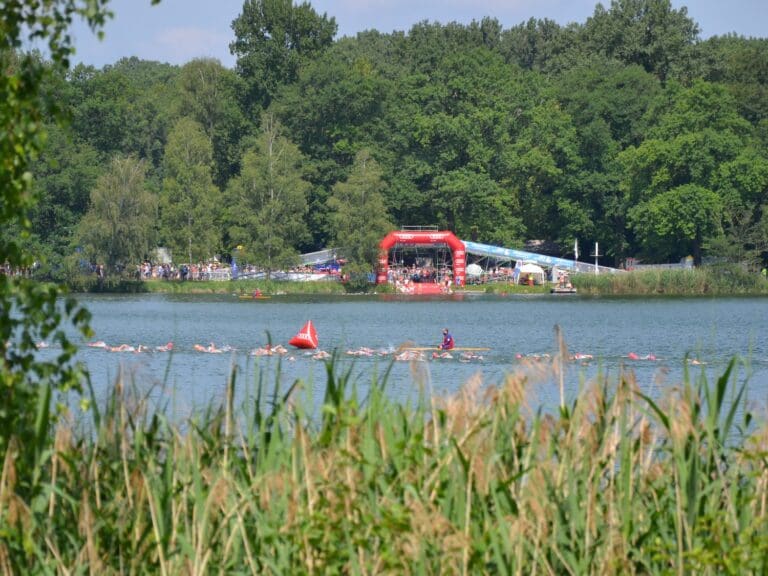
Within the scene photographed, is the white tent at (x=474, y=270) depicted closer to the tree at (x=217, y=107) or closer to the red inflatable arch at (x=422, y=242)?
the red inflatable arch at (x=422, y=242)

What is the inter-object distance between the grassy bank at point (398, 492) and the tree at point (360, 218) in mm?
69865

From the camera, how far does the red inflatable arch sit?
3159 inches

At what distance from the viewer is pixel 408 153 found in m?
89.2

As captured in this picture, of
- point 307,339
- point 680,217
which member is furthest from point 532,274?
point 307,339

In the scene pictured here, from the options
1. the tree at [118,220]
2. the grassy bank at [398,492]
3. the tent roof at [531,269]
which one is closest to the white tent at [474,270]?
the tent roof at [531,269]

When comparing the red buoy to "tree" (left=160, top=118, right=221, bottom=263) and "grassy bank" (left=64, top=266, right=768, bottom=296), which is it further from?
"tree" (left=160, top=118, right=221, bottom=263)

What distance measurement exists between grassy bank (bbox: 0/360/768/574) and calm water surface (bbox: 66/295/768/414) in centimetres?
1117

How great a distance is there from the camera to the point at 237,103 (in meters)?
95.6

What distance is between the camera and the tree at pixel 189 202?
267 ft

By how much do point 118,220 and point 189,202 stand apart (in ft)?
21.3

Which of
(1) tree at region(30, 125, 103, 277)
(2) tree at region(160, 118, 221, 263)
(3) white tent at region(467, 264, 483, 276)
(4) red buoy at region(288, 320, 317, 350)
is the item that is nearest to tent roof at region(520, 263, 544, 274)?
(3) white tent at region(467, 264, 483, 276)

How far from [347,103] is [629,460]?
83.4 meters

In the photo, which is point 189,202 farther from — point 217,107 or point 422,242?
point 217,107

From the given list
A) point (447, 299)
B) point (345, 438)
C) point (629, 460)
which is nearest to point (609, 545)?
point (629, 460)
